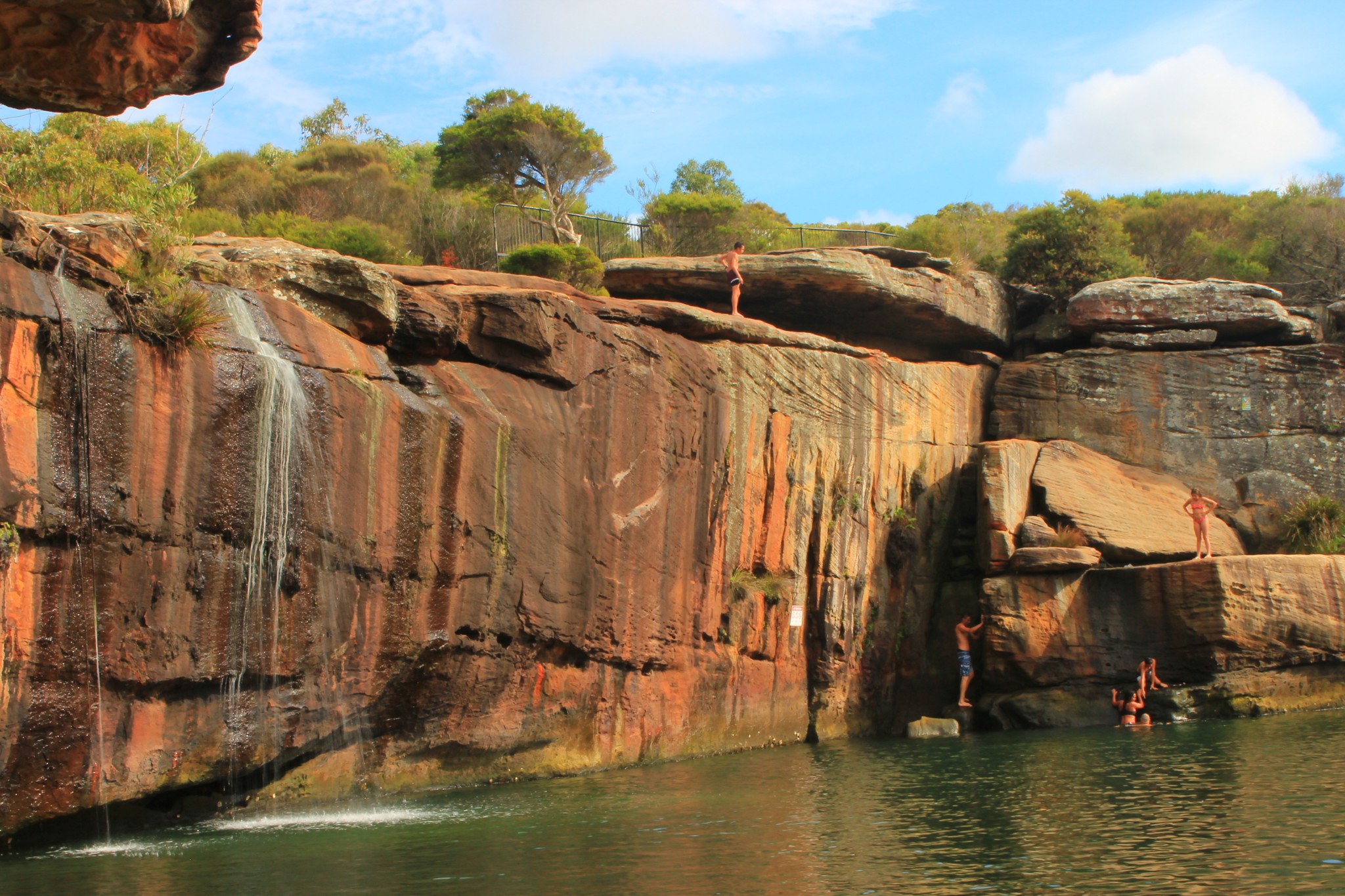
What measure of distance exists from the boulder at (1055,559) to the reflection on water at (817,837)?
4.73 metres

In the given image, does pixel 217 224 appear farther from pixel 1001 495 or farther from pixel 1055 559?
pixel 1055 559

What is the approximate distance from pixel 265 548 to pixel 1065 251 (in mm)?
19149

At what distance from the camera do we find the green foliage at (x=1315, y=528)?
69.6 feet

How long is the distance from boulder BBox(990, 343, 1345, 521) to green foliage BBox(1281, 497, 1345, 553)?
69cm

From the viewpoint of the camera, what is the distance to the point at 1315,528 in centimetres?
2136

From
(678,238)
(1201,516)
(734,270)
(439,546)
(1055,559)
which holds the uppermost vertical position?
(678,238)

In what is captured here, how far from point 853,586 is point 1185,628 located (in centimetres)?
504

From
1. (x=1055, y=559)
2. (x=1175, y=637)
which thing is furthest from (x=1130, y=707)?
(x=1055, y=559)

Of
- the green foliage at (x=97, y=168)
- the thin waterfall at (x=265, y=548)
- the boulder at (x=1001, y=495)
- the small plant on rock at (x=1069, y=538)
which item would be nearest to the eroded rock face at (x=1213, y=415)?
the boulder at (x=1001, y=495)

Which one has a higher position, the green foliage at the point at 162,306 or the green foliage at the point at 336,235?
the green foliage at the point at 336,235

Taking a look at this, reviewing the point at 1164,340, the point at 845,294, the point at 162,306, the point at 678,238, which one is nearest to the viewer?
the point at 162,306

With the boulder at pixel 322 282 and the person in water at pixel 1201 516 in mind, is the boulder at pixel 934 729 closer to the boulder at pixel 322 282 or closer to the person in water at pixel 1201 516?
the person in water at pixel 1201 516

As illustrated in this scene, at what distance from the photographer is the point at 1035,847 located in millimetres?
9312

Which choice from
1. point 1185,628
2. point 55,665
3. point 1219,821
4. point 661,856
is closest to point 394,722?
point 55,665
